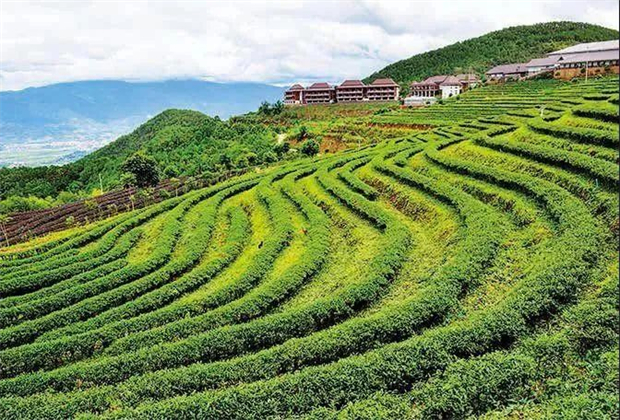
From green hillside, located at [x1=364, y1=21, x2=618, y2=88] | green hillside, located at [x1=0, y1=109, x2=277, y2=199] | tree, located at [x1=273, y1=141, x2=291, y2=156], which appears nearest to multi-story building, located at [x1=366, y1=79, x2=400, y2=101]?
green hillside, located at [x1=364, y1=21, x2=618, y2=88]

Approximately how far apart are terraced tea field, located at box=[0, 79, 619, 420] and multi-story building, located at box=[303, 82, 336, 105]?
69638mm

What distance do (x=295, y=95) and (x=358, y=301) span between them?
86477mm

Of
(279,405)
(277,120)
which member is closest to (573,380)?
(279,405)

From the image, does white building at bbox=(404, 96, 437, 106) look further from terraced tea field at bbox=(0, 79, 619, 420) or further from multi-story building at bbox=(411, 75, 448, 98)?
terraced tea field at bbox=(0, 79, 619, 420)

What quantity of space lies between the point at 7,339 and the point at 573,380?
17.6 meters

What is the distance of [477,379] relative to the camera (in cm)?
1006

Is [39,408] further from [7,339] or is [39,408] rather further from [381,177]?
[381,177]

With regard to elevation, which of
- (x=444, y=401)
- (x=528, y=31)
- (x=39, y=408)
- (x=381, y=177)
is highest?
(x=528, y=31)

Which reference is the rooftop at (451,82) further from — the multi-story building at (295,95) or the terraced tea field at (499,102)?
the multi-story building at (295,95)

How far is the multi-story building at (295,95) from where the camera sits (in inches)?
3841

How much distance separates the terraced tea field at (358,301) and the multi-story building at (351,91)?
66954mm

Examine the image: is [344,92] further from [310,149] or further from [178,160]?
[310,149]

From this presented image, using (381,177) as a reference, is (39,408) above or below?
below

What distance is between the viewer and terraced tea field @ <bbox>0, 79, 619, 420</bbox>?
34.6ft
